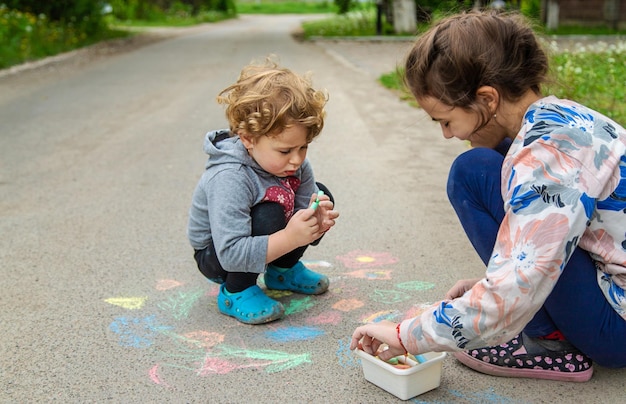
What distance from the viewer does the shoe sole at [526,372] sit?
219 centimetres

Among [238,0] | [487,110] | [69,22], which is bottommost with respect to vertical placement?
[238,0]

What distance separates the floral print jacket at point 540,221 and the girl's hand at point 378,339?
6 centimetres

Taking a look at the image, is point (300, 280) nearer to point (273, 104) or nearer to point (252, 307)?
point (252, 307)

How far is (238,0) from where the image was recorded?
5422 cm

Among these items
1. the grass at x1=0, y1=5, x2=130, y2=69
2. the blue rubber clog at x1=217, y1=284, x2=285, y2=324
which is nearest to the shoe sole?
the blue rubber clog at x1=217, y1=284, x2=285, y2=324

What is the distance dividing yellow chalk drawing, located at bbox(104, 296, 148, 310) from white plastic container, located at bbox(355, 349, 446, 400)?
1.04 metres

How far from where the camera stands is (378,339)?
2.03 metres

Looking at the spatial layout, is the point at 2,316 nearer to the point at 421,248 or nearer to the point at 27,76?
the point at 421,248

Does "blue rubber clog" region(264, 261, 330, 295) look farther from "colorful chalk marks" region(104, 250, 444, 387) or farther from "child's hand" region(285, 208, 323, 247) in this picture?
"child's hand" region(285, 208, 323, 247)

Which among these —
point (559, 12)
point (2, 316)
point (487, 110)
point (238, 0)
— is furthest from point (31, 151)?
point (238, 0)

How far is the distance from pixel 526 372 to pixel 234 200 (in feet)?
3.53

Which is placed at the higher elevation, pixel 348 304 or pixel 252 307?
pixel 252 307

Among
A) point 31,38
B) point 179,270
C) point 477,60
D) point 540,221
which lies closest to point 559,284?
point 540,221

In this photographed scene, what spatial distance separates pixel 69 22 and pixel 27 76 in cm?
526
